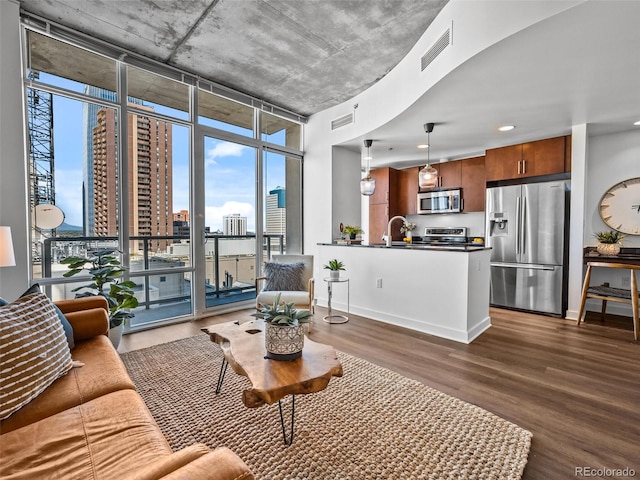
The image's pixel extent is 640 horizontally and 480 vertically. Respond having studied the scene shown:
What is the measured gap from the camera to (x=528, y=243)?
446cm

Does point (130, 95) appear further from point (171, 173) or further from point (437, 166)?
point (437, 166)

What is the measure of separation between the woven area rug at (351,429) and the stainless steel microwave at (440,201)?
4.10 metres

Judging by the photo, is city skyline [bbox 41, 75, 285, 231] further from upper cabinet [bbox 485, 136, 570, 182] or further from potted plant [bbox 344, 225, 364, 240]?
upper cabinet [bbox 485, 136, 570, 182]

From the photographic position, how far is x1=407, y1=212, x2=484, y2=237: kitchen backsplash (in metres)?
5.77

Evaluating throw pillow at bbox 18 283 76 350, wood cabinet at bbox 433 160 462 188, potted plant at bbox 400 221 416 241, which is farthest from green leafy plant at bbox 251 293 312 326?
wood cabinet at bbox 433 160 462 188

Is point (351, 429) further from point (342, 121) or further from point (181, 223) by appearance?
point (342, 121)

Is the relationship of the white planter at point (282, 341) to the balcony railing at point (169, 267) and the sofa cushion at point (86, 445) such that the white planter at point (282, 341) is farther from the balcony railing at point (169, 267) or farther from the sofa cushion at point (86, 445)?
the balcony railing at point (169, 267)

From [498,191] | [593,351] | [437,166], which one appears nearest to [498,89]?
[498,191]

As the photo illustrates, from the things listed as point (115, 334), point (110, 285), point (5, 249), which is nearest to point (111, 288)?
point (110, 285)

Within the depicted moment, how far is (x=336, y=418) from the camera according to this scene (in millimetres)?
1924

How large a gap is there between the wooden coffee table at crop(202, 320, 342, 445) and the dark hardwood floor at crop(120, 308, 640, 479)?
A: 3.50 feet

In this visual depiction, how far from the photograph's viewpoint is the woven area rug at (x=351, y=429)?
60.6 inches

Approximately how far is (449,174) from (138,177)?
5041 mm

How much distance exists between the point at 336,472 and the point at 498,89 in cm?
336
